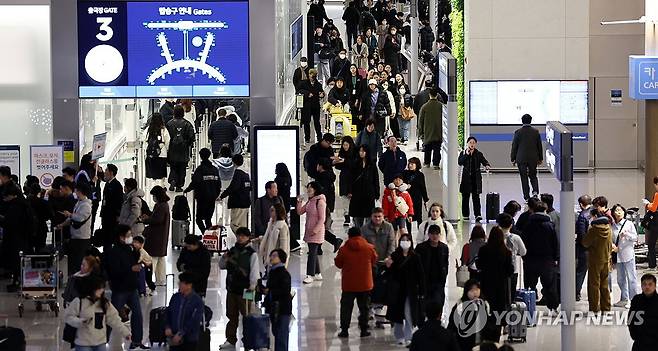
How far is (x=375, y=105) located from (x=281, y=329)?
1646 centimetres

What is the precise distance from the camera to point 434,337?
13.2m

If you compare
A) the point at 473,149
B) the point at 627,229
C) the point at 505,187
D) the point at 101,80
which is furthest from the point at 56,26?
the point at 505,187

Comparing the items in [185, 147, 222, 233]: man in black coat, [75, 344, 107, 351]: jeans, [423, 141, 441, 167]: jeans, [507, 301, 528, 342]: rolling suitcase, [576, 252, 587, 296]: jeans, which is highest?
[423, 141, 441, 167]: jeans

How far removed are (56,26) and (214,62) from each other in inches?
90.4

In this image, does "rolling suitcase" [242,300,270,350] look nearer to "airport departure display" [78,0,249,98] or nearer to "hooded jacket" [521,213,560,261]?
"hooded jacket" [521,213,560,261]

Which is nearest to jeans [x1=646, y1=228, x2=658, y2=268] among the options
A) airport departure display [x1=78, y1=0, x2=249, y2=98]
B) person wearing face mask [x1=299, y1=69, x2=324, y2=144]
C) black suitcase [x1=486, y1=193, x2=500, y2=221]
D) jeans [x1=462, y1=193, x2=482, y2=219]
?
black suitcase [x1=486, y1=193, x2=500, y2=221]

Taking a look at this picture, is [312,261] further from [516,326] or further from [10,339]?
[10,339]

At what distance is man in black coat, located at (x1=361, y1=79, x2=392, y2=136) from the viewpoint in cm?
3209

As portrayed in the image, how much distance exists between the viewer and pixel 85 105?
24359 millimetres

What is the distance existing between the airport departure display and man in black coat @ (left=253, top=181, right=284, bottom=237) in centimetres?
249

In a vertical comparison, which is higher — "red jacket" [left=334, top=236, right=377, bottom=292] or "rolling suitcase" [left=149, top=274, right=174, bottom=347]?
"red jacket" [left=334, top=236, right=377, bottom=292]

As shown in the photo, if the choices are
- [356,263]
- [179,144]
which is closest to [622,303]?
[356,263]

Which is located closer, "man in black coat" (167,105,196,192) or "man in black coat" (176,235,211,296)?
"man in black coat" (176,235,211,296)

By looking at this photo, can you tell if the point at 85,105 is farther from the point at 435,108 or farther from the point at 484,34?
the point at 484,34
